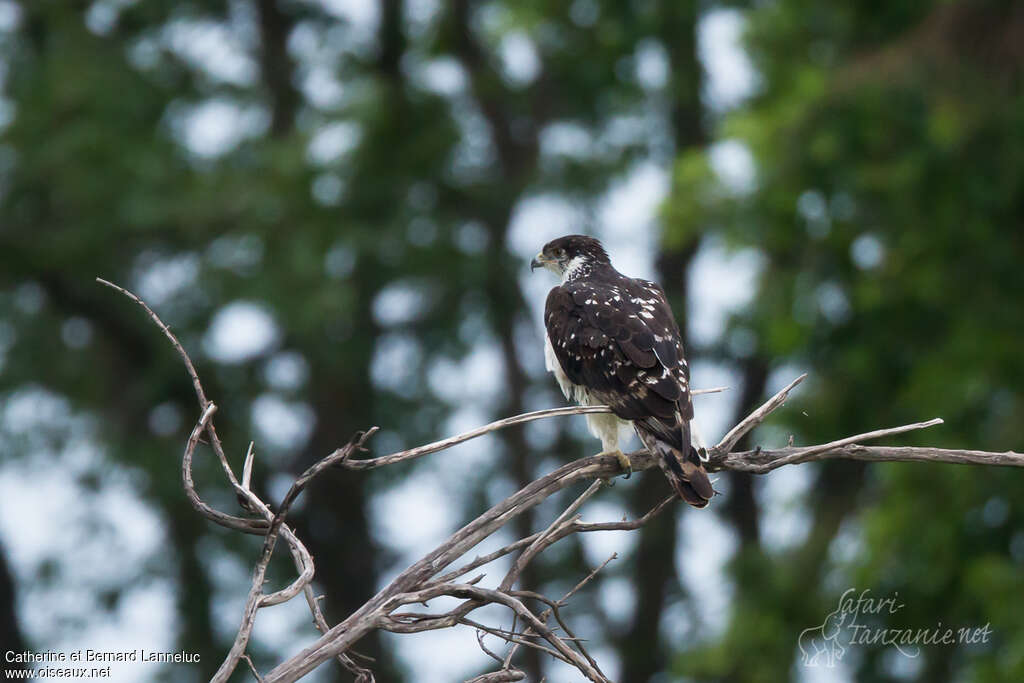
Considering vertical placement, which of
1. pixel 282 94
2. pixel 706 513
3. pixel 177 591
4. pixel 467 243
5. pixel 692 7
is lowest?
pixel 706 513

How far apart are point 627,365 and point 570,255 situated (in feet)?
5.75

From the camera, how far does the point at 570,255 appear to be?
5977 millimetres

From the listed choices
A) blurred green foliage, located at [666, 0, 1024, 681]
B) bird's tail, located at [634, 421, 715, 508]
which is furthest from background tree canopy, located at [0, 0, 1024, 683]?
bird's tail, located at [634, 421, 715, 508]

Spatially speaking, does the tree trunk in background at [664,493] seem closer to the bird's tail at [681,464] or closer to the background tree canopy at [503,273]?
the background tree canopy at [503,273]

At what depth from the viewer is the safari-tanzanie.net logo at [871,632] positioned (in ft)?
21.0

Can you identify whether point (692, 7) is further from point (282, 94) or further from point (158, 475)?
point (158, 475)

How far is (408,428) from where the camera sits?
13.2m

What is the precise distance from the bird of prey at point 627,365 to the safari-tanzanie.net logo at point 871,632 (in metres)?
1.75

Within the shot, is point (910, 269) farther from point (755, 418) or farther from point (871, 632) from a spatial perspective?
point (755, 418)

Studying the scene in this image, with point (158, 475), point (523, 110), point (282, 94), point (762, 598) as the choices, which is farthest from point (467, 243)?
point (762, 598)

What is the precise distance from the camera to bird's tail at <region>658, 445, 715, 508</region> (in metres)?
3.46

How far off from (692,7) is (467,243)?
10.2ft

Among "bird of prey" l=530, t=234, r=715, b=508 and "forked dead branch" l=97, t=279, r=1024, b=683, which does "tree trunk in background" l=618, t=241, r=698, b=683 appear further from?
"forked dead branch" l=97, t=279, r=1024, b=683

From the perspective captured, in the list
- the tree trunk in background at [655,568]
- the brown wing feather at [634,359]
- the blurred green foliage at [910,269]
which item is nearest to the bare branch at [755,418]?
the brown wing feather at [634,359]
